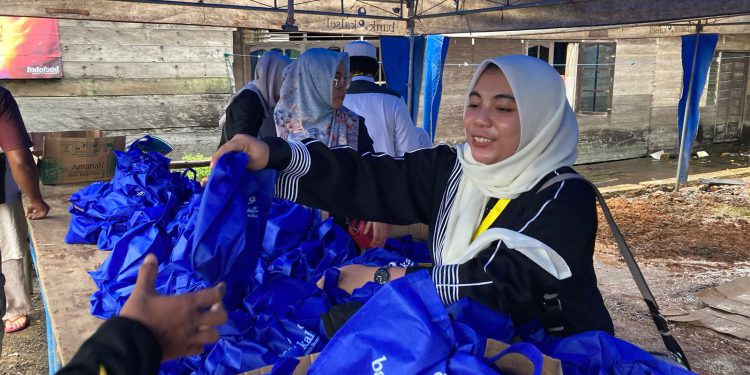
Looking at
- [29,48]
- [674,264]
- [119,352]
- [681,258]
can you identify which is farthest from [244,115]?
[29,48]

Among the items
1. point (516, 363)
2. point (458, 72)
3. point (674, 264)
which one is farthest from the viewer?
point (458, 72)

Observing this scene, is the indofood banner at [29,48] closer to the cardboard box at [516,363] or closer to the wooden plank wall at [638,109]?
the wooden plank wall at [638,109]

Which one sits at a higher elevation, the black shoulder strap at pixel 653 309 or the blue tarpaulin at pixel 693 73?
the blue tarpaulin at pixel 693 73

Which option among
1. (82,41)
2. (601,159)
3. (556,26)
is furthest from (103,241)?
(601,159)

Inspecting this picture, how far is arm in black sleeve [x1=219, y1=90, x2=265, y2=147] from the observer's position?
113 inches

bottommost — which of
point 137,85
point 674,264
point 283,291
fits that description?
point 674,264

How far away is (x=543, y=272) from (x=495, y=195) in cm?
31

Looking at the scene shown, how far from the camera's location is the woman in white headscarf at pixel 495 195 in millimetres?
1282

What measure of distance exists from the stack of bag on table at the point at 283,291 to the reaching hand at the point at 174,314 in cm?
16

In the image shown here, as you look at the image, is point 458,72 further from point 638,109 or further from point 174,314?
point 174,314

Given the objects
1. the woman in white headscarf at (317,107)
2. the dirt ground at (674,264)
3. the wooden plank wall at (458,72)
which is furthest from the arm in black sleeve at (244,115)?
the wooden plank wall at (458,72)

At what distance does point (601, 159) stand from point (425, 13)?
22.3ft

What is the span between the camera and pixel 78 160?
12.7 ft

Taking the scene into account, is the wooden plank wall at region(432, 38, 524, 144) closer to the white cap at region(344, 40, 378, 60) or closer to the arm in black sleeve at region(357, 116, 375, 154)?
the white cap at region(344, 40, 378, 60)
